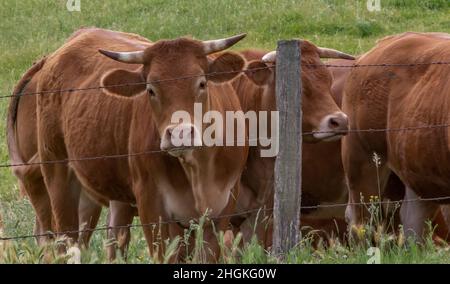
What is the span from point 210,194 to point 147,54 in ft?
3.76

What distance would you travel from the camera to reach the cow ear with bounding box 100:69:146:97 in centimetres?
982

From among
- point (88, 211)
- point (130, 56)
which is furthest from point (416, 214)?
point (130, 56)

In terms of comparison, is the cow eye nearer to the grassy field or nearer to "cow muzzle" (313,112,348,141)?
"cow muzzle" (313,112,348,141)

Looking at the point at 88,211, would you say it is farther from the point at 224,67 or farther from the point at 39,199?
the point at 224,67

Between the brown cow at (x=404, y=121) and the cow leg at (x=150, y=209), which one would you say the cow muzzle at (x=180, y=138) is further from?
the brown cow at (x=404, y=121)

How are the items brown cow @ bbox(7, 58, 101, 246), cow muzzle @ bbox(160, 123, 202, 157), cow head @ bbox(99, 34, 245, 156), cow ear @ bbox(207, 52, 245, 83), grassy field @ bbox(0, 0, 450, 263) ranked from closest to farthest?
cow muzzle @ bbox(160, 123, 202, 157) < cow head @ bbox(99, 34, 245, 156) < cow ear @ bbox(207, 52, 245, 83) < brown cow @ bbox(7, 58, 101, 246) < grassy field @ bbox(0, 0, 450, 263)

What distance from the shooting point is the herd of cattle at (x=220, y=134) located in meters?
9.59

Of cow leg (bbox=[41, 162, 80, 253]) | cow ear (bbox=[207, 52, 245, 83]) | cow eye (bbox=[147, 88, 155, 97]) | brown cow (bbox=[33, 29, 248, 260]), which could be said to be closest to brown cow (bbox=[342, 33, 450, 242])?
brown cow (bbox=[33, 29, 248, 260])

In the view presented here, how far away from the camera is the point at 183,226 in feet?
32.3

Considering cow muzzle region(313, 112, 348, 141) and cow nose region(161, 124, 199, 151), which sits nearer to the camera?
cow nose region(161, 124, 199, 151)

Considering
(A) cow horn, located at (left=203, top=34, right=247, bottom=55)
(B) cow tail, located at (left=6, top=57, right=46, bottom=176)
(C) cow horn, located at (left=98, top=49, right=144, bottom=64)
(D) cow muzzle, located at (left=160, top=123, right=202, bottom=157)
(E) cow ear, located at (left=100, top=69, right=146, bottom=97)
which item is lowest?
(B) cow tail, located at (left=6, top=57, right=46, bottom=176)

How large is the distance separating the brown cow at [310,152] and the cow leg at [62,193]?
1.47 meters

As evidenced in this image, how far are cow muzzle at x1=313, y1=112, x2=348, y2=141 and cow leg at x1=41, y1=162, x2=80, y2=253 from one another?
7.58 feet
